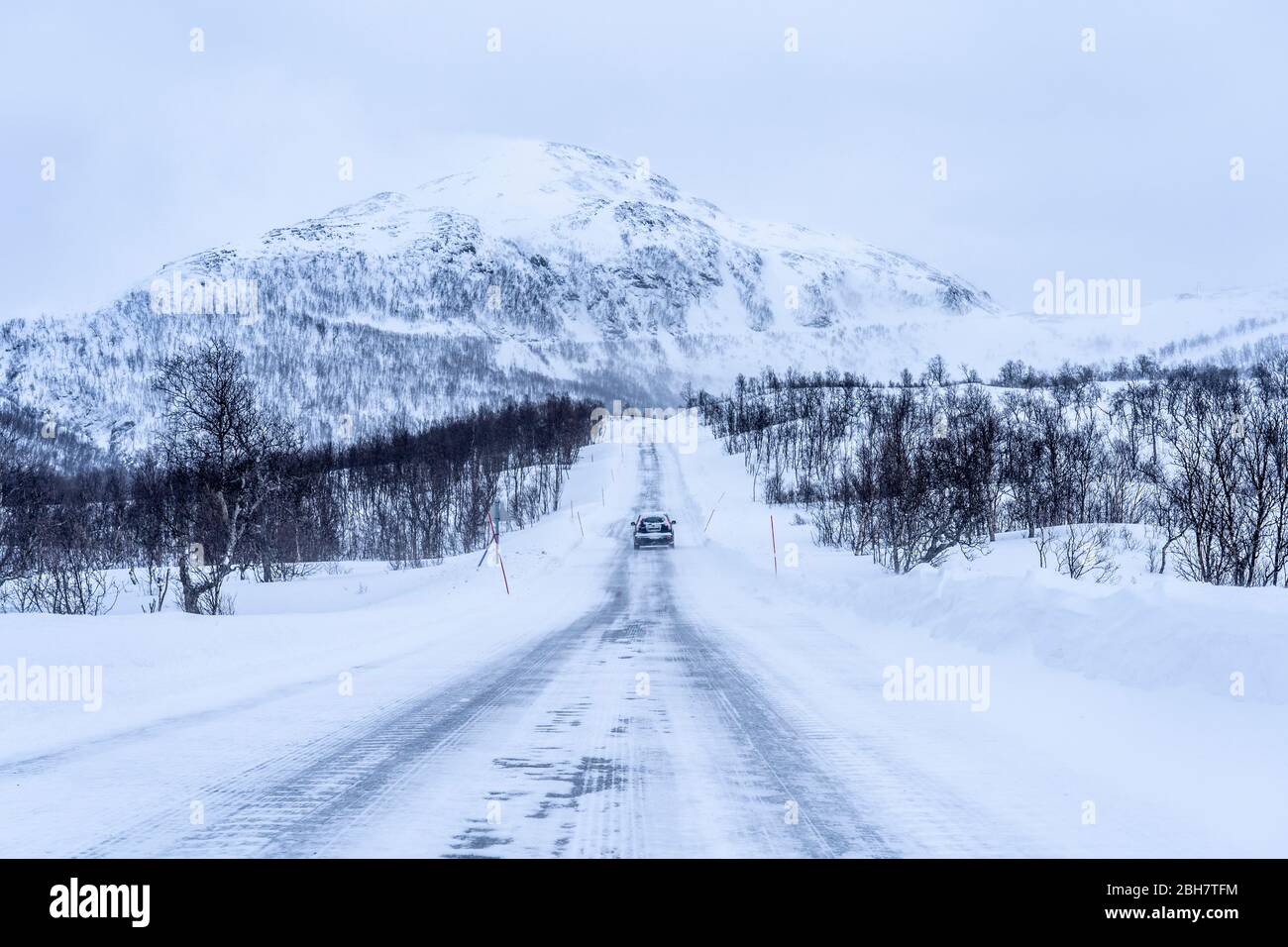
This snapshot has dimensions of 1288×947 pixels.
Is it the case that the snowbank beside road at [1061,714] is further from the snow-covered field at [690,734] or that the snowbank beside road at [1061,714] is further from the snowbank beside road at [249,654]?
the snowbank beside road at [249,654]

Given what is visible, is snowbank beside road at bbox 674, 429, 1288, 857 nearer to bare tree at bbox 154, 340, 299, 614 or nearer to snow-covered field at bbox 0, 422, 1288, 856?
snow-covered field at bbox 0, 422, 1288, 856

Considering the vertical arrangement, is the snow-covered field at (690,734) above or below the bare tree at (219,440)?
below

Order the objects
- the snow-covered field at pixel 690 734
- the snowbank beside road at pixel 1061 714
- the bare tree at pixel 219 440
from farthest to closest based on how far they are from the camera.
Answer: the bare tree at pixel 219 440 < the snowbank beside road at pixel 1061 714 < the snow-covered field at pixel 690 734

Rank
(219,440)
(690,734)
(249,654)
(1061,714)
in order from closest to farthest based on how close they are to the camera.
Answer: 1. (690,734)
2. (1061,714)
3. (249,654)
4. (219,440)

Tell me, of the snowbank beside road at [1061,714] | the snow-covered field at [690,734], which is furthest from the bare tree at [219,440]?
the snowbank beside road at [1061,714]

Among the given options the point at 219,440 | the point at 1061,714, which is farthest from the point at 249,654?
the point at 219,440

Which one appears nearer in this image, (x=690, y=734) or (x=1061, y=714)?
(x=690, y=734)

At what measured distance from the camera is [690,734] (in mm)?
7402

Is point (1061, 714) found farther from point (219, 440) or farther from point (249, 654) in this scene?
point (219, 440)

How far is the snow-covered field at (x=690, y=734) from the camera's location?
15.8 ft

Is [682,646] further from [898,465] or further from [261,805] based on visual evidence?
[898,465]

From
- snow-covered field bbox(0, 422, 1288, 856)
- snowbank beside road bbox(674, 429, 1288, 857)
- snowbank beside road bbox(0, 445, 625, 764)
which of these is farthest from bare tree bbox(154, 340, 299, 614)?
snowbank beside road bbox(674, 429, 1288, 857)

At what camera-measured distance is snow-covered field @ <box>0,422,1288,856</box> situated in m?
4.81

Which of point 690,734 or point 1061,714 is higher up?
point 690,734
